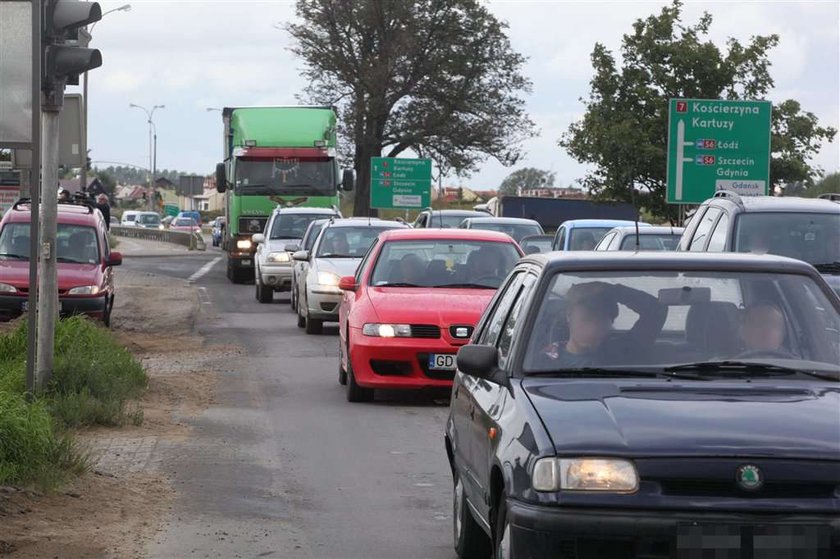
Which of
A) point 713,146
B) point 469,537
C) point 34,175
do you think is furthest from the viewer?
point 713,146

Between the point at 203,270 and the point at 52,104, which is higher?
the point at 52,104

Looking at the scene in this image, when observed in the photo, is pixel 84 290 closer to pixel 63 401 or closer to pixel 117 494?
pixel 63 401

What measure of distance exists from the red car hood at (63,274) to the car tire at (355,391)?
8.02 m

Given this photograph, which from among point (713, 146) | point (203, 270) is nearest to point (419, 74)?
point (203, 270)

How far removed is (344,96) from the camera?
64312 millimetres

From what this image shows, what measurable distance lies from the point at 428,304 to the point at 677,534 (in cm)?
880

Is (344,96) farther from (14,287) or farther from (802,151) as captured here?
(14,287)

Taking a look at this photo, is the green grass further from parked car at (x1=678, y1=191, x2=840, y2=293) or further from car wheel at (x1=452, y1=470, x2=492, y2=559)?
parked car at (x1=678, y1=191, x2=840, y2=293)

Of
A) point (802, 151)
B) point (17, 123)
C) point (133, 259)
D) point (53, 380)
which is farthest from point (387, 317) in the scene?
point (133, 259)

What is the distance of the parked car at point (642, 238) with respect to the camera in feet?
65.1

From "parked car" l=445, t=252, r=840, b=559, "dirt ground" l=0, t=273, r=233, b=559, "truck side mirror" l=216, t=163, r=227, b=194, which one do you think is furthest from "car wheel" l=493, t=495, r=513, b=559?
"truck side mirror" l=216, t=163, r=227, b=194

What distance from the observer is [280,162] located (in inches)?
1427

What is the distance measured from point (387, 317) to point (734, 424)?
843cm

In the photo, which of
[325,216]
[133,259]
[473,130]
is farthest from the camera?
[473,130]
